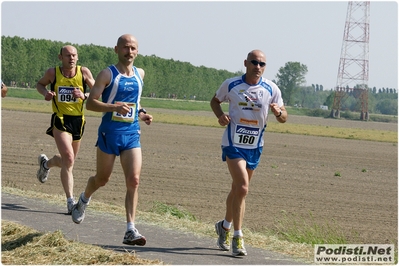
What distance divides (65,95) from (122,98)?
2.66 m

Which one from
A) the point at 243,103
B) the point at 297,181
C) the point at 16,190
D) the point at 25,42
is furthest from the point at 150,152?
the point at 25,42

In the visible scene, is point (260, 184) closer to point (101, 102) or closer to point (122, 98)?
point (122, 98)

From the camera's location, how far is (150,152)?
28.5 metres

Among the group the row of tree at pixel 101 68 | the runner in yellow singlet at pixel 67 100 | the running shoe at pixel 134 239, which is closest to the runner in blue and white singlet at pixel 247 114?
the running shoe at pixel 134 239

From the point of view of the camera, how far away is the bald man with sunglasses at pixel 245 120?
9.62m

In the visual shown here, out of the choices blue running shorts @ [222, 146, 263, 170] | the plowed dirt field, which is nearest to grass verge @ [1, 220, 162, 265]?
blue running shorts @ [222, 146, 263, 170]

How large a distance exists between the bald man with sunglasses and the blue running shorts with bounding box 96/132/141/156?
42.0 inches

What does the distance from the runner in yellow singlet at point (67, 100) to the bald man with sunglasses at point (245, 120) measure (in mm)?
2950

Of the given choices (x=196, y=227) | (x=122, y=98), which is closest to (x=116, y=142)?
(x=122, y=98)

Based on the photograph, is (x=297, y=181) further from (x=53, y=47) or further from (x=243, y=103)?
(x=53, y=47)

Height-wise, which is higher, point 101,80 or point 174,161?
point 101,80

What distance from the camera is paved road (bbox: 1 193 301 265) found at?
363 inches

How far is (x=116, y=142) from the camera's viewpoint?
381 inches

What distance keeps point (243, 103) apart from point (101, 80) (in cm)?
169
